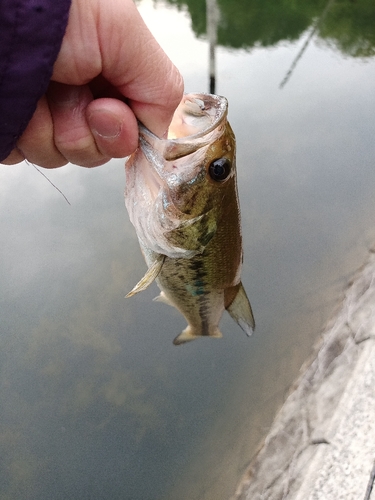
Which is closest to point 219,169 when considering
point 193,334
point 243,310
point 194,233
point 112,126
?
point 194,233

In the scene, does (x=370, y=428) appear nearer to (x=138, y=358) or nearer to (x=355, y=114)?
(x=138, y=358)

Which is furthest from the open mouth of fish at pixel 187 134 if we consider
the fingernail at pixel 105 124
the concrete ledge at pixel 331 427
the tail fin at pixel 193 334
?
the concrete ledge at pixel 331 427

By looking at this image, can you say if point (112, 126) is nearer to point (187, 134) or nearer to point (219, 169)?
point (187, 134)

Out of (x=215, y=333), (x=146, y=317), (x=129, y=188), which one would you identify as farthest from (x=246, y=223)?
(x=129, y=188)

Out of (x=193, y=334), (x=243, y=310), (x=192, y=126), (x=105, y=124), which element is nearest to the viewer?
(x=105, y=124)

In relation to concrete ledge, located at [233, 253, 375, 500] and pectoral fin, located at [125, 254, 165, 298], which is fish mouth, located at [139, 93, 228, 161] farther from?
concrete ledge, located at [233, 253, 375, 500]

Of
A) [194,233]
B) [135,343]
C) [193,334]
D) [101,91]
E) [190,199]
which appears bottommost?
[135,343]

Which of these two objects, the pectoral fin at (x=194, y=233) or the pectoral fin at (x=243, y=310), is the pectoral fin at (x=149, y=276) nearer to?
the pectoral fin at (x=194, y=233)
